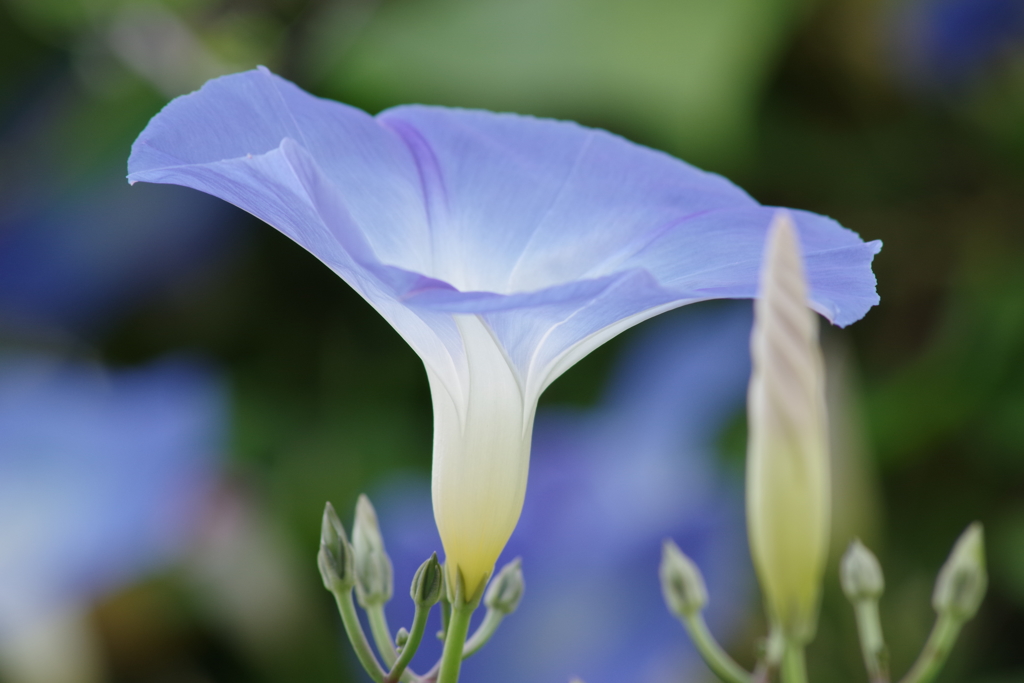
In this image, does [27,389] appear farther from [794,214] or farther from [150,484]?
[794,214]

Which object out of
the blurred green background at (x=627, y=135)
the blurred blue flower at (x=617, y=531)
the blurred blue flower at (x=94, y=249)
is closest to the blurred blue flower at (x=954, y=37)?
the blurred green background at (x=627, y=135)

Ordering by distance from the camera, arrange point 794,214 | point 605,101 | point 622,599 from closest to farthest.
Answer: point 794,214 < point 622,599 < point 605,101

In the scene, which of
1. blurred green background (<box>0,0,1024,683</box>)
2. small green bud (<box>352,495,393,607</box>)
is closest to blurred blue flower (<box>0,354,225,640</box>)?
blurred green background (<box>0,0,1024,683</box>)

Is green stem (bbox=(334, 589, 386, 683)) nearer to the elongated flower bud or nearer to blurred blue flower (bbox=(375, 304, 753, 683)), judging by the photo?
the elongated flower bud

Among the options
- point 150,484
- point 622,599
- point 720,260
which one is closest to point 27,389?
point 150,484

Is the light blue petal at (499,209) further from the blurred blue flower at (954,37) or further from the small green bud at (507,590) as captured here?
the blurred blue flower at (954,37)

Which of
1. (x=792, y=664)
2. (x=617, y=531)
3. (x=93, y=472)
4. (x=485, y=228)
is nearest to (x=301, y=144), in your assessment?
(x=485, y=228)
